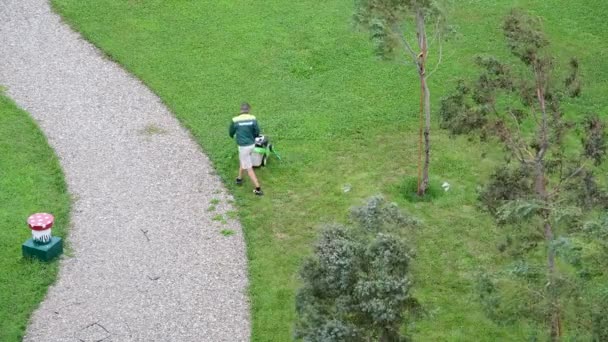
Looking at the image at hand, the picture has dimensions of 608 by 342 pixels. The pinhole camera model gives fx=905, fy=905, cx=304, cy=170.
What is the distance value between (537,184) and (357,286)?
292 cm

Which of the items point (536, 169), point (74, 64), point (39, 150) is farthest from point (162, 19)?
point (536, 169)

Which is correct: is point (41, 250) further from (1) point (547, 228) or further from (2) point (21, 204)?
(1) point (547, 228)

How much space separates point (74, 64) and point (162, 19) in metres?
3.08

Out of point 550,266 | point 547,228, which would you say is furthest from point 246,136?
point 550,266

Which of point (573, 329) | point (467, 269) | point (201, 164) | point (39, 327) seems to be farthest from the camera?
point (201, 164)

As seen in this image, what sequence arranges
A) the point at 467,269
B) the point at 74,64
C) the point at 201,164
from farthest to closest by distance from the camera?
the point at 74,64
the point at 201,164
the point at 467,269

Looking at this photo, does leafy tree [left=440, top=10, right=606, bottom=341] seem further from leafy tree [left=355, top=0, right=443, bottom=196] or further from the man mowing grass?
the man mowing grass

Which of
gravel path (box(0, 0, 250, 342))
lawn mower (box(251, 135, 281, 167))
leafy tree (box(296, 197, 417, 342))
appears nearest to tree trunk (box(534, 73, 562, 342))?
leafy tree (box(296, 197, 417, 342))

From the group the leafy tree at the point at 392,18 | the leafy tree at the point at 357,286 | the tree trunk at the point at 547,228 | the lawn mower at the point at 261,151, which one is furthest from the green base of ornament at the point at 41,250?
the tree trunk at the point at 547,228

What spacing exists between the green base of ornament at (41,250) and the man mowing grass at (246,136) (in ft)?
13.2

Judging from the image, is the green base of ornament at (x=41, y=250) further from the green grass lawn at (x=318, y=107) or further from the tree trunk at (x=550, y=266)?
the tree trunk at (x=550, y=266)

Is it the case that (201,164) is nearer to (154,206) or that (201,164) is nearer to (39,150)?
(154,206)

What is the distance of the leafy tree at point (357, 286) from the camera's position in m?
10.1

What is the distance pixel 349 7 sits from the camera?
83.0 ft
